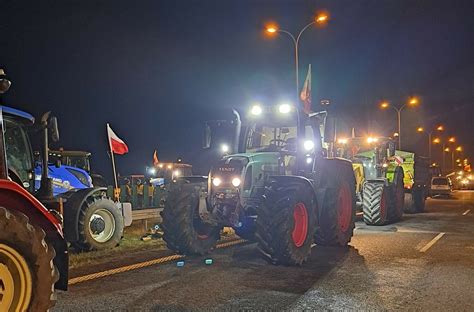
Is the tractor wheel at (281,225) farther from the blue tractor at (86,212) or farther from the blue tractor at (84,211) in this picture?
the blue tractor at (86,212)

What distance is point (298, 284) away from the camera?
763 centimetres

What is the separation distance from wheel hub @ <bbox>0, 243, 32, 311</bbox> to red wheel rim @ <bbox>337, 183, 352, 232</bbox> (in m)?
8.20

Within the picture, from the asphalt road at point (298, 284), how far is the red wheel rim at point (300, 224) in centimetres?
47

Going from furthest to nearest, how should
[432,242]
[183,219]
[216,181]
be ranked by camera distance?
1. [432,242]
2. [216,181]
3. [183,219]

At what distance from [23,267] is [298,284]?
4.28m

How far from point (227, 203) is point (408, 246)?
457cm

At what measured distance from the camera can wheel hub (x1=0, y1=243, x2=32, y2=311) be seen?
4.47m

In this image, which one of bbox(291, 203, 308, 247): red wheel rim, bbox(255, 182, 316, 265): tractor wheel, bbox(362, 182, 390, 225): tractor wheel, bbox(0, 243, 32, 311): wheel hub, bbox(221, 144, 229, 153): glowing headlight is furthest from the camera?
bbox(362, 182, 390, 225): tractor wheel

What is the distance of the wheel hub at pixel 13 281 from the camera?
14.7 feet

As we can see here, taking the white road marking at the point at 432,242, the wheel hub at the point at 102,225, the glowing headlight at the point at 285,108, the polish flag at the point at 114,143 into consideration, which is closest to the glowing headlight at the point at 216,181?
the glowing headlight at the point at 285,108

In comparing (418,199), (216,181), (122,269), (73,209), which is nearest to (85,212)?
(73,209)

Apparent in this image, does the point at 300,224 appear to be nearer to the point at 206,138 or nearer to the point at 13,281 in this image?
the point at 206,138

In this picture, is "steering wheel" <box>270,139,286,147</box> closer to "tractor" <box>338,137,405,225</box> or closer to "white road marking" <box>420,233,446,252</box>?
"white road marking" <box>420,233,446,252</box>

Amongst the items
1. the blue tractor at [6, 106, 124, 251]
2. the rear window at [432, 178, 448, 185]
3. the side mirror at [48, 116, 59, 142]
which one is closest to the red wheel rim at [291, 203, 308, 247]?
the blue tractor at [6, 106, 124, 251]
